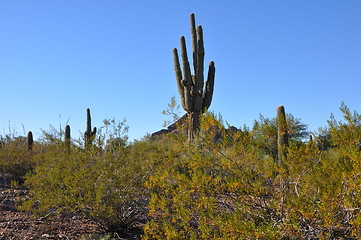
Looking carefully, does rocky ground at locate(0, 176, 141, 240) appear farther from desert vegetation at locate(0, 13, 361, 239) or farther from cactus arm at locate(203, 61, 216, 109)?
cactus arm at locate(203, 61, 216, 109)

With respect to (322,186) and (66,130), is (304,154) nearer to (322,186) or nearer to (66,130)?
(322,186)

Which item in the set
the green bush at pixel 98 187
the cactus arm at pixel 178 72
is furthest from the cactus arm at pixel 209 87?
the green bush at pixel 98 187

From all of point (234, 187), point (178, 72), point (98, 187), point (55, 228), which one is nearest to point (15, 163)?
point (178, 72)

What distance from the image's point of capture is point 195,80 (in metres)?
15.4

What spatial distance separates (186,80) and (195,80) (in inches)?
18.3

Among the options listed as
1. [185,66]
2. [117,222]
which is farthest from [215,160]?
[185,66]

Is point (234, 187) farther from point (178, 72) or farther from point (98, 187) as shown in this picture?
point (178, 72)

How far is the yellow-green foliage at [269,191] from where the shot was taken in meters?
3.52

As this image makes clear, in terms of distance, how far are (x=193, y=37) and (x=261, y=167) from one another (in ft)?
40.6

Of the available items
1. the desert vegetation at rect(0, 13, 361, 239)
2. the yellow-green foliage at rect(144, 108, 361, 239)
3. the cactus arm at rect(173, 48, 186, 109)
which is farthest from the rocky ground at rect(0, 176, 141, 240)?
the cactus arm at rect(173, 48, 186, 109)

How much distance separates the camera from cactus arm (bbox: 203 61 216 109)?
15.4m

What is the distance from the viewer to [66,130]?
55.1 feet

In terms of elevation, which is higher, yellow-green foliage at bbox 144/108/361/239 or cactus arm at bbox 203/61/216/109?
cactus arm at bbox 203/61/216/109

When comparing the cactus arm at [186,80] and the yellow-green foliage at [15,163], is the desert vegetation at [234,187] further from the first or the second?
the cactus arm at [186,80]
